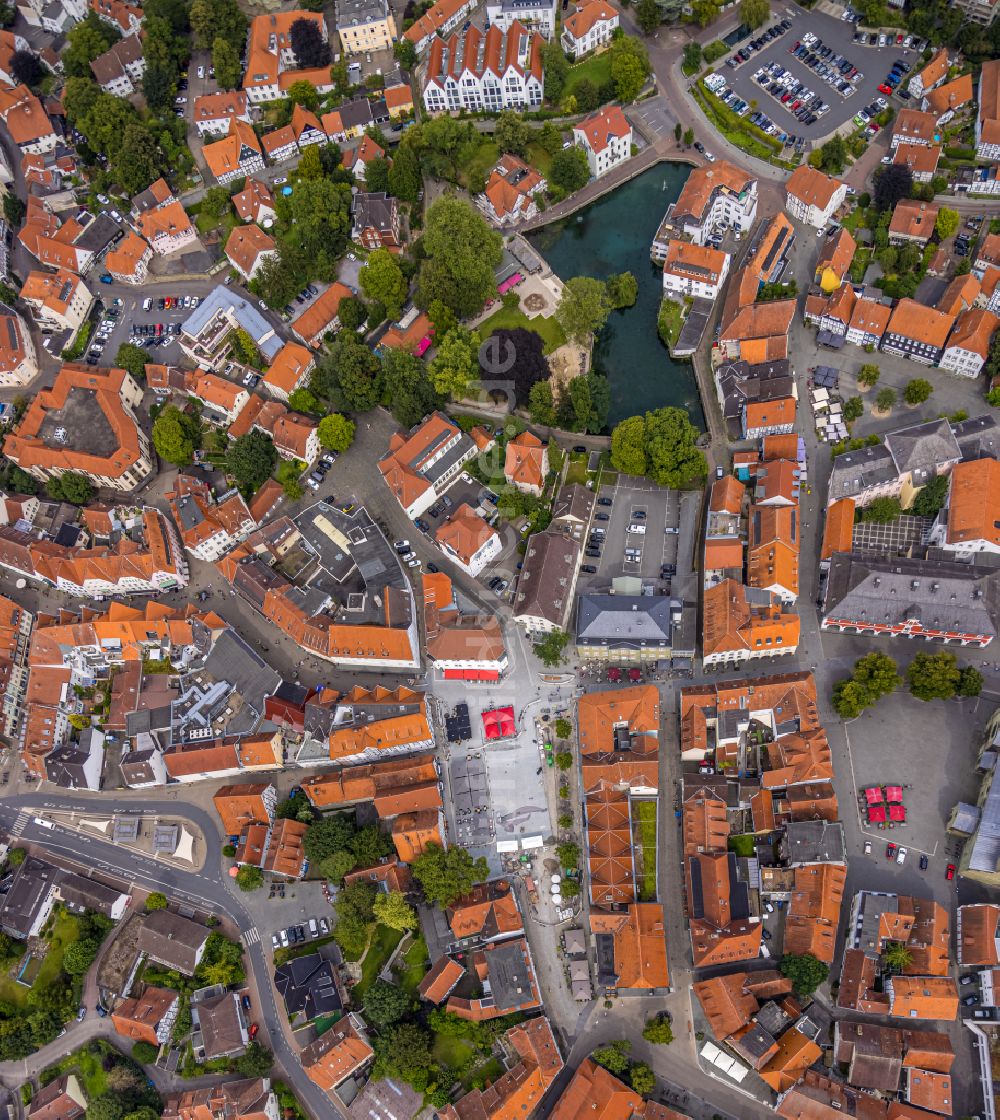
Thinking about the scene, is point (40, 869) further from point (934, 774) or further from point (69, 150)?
point (69, 150)

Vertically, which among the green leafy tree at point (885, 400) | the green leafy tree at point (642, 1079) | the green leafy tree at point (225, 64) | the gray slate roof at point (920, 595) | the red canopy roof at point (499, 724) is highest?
the green leafy tree at point (225, 64)

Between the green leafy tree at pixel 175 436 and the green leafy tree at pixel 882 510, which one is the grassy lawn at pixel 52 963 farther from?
the green leafy tree at pixel 882 510

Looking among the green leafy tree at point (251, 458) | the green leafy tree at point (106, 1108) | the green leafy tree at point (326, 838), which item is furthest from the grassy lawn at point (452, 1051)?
the green leafy tree at point (251, 458)

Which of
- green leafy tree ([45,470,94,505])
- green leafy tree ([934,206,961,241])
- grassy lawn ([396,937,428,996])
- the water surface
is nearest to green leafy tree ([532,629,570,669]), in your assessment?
the water surface

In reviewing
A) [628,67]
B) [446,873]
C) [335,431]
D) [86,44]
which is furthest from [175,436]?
[628,67]

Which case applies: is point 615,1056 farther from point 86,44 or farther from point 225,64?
point 86,44
